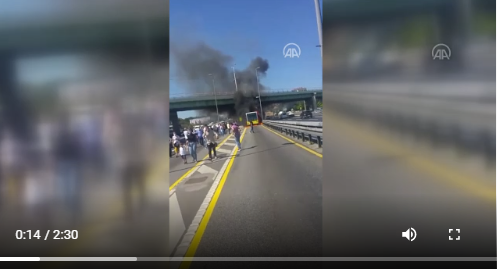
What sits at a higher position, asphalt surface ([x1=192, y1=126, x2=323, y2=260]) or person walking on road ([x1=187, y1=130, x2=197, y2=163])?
person walking on road ([x1=187, y1=130, x2=197, y2=163])

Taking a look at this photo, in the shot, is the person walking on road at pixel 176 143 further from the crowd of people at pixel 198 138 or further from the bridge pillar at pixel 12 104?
the bridge pillar at pixel 12 104

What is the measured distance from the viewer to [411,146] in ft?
5.85

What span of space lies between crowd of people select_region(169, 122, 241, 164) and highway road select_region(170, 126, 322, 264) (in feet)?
0.23

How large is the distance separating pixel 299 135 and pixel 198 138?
0.55 meters

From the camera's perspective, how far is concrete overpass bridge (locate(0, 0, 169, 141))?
5.82 feet

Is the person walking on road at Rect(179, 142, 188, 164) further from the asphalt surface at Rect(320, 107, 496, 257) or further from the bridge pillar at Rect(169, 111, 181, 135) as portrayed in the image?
the asphalt surface at Rect(320, 107, 496, 257)

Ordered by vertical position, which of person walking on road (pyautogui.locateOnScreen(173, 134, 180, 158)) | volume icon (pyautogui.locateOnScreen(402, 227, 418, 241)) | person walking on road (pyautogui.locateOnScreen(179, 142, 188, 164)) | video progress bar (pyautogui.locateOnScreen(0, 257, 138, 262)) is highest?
person walking on road (pyautogui.locateOnScreen(173, 134, 180, 158))

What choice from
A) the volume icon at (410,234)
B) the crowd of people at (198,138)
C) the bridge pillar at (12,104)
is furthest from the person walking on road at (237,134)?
the bridge pillar at (12,104)

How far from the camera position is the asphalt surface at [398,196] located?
1783 mm

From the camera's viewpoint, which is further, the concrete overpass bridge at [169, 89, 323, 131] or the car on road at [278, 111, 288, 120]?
the car on road at [278, 111, 288, 120]

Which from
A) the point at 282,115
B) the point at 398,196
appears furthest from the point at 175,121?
the point at 398,196

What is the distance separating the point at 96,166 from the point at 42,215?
17.2 inches
